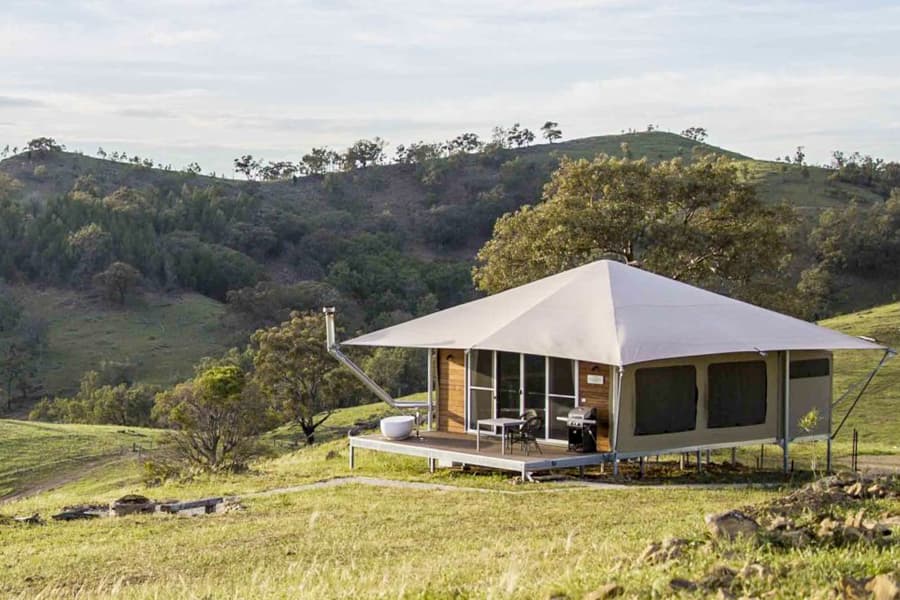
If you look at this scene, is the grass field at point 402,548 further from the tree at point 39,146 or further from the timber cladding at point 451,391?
the tree at point 39,146

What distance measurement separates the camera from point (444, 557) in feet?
28.2

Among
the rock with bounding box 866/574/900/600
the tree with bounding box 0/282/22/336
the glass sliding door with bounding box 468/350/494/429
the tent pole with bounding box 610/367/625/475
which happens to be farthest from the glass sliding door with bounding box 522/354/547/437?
the tree with bounding box 0/282/22/336

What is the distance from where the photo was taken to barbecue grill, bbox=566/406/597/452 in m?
15.3

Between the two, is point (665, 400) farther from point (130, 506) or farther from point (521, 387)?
point (130, 506)

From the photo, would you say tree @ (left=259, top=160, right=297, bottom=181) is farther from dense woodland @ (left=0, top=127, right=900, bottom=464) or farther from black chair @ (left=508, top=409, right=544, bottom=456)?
black chair @ (left=508, top=409, right=544, bottom=456)

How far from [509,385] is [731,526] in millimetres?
9567

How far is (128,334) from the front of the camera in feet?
193

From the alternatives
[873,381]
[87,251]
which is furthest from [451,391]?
[87,251]

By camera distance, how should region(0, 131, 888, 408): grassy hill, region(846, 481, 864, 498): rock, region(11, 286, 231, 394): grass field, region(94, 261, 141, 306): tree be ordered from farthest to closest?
region(94, 261, 141, 306): tree, region(0, 131, 888, 408): grassy hill, region(11, 286, 231, 394): grass field, region(846, 481, 864, 498): rock

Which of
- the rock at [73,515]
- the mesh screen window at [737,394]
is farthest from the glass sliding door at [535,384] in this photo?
→ the rock at [73,515]

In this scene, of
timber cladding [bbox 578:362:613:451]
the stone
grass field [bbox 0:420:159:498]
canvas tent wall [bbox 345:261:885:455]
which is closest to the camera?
the stone

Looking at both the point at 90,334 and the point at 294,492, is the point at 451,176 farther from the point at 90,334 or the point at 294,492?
the point at 294,492

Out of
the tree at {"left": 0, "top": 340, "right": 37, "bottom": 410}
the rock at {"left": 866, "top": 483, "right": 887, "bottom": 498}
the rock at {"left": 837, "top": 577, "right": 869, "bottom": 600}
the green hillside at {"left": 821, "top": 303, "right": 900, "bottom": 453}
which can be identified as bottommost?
the tree at {"left": 0, "top": 340, "right": 37, "bottom": 410}

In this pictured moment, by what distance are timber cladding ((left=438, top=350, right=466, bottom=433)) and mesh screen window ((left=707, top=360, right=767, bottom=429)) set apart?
3917 millimetres
